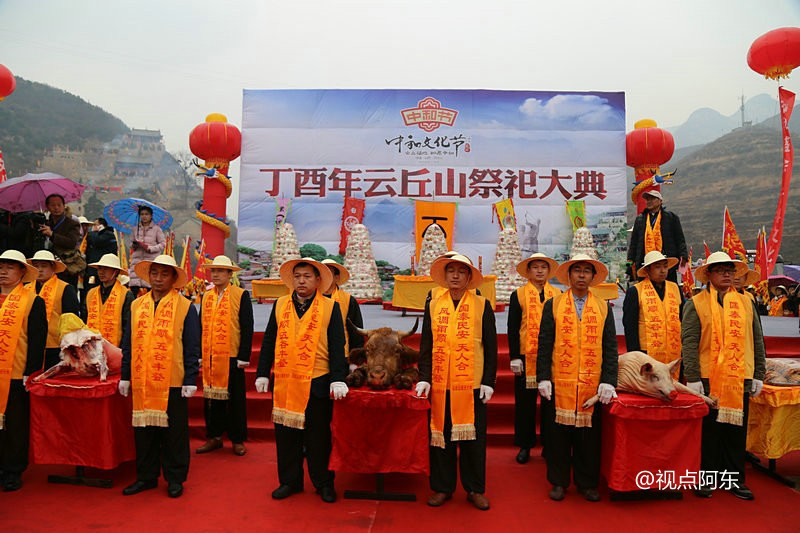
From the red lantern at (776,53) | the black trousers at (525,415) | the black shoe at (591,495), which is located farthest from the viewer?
the red lantern at (776,53)

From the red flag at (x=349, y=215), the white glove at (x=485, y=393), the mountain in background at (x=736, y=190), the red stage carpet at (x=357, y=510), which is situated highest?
the mountain in background at (x=736, y=190)

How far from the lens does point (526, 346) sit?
4035mm

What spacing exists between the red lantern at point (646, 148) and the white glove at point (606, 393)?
7757 mm

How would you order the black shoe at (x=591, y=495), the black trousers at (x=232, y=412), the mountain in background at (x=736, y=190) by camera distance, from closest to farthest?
the black shoe at (x=591, y=495) < the black trousers at (x=232, y=412) < the mountain in background at (x=736, y=190)

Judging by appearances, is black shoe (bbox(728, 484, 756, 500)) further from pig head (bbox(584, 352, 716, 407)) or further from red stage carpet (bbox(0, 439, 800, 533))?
pig head (bbox(584, 352, 716, 407))

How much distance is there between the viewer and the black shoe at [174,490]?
3.21 m

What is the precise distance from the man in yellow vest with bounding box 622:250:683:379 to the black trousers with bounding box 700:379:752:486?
45 cm

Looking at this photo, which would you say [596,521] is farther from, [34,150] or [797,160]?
[797,160]

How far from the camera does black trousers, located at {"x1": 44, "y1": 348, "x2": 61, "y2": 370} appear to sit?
12.1 ft

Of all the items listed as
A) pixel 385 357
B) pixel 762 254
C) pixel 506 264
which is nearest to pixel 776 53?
pixel 762 254

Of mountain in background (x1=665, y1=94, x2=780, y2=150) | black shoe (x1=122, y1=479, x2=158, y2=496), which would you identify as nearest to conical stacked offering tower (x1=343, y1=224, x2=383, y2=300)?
black shoe (x1=122, y1=479, x2=158, y2=496)

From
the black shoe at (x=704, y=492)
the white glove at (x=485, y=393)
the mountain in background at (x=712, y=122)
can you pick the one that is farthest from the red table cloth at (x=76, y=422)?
the mountain in background at (x=712, y=122)

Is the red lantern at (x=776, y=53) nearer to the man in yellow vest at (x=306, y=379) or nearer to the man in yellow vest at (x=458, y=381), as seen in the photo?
the man in yellow vest at (x=458, y=381)

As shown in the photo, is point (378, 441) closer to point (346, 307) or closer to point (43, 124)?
point (346, 307)
